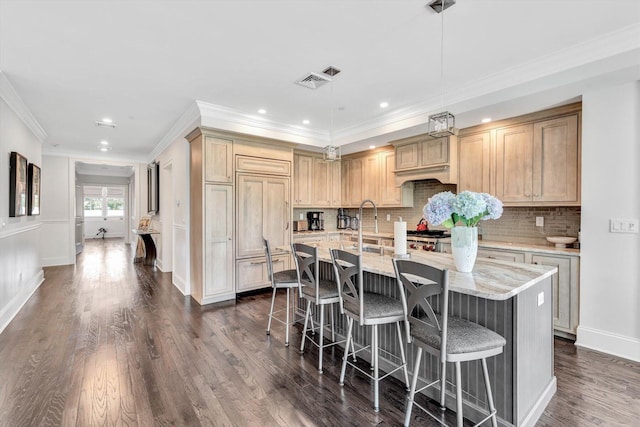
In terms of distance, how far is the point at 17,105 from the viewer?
3.77 metres

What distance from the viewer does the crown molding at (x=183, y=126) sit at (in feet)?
13.3

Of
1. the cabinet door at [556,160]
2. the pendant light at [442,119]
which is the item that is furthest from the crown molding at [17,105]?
the cabinet door at [556,160]


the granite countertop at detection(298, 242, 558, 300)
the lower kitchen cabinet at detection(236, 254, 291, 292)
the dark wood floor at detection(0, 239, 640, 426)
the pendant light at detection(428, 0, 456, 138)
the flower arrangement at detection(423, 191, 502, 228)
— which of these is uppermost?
the pendant light at detection(428, 0, 456, 138)

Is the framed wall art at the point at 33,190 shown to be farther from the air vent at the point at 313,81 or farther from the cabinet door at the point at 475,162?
the cabinet door at the point at 475,162

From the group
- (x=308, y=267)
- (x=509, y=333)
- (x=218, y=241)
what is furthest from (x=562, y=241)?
(x=218, y=241)

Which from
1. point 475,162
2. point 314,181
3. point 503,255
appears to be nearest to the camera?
point 503,255

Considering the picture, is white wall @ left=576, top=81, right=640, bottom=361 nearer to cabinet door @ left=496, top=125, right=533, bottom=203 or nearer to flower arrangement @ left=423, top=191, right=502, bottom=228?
cabinet door @ left=496, top=125, right=533, bottom=203

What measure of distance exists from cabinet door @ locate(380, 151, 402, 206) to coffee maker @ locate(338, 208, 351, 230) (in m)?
1.22

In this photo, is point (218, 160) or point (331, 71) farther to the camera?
point (218, 160)

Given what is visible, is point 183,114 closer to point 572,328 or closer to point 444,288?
point 444,288

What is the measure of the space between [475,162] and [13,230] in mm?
6053

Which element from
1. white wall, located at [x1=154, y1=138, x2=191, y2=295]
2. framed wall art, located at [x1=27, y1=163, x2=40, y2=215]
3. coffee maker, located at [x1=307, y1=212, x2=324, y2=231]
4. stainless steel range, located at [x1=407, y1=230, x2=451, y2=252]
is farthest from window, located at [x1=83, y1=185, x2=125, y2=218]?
stainless steel range, located at [x1=407, y1=230, x2=451, y2=252]

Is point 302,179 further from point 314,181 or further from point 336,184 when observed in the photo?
point 336,184

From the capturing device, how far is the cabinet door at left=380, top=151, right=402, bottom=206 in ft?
17.0
